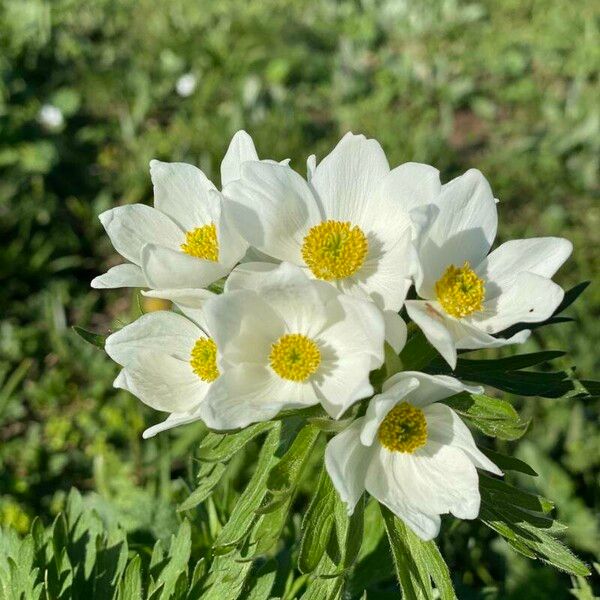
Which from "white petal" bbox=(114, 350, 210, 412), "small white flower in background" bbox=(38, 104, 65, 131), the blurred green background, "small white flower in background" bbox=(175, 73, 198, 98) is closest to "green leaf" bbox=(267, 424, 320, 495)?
"white petal" bbox=(114, 350, 210, 412)

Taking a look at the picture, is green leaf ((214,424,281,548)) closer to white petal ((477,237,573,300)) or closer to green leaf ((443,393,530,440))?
green leaf ((443,393,530,440))

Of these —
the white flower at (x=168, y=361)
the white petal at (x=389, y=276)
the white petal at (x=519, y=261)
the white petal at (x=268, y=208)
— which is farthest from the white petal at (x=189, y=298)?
the white petal at (x=519, y=261)

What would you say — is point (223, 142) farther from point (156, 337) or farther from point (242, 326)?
point (242, 326)

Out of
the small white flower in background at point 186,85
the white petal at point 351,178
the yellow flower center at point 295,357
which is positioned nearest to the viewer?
the yellow flower center at point 295,357

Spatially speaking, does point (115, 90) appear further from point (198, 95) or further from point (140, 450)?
point (140, 450)

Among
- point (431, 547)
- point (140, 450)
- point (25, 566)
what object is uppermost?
point (431, 547)

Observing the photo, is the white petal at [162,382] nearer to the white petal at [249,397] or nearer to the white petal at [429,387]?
the white petal at [249,397]

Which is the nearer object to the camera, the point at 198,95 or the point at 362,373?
the point at 362,373

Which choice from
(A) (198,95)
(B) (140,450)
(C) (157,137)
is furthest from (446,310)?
(A) (198,95)
